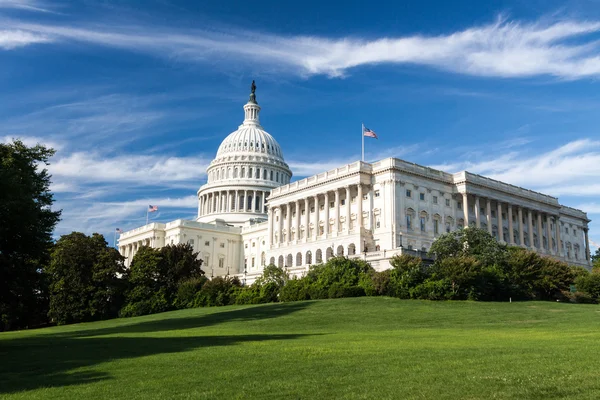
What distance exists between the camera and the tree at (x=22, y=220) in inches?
1403

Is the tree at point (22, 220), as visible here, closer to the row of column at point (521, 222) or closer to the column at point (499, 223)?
the row of column at point (521, 222)

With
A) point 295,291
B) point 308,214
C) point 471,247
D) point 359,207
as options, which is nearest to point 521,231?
point 359,207

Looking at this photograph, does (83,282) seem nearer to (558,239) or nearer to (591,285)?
(591,285)

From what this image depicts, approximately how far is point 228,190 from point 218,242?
72.7 ft

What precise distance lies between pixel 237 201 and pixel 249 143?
19.2 m

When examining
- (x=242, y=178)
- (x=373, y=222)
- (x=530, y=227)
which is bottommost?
(x=373, y=222)

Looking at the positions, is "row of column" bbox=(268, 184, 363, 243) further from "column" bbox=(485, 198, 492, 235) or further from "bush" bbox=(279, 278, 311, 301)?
"bush" bbox=(279, 278, 311, 301)

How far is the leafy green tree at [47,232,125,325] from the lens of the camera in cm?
7644

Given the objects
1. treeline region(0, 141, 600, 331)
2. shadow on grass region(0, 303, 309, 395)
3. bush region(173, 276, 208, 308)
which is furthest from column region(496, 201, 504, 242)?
shadow on grass region(0, 303, 309, 395)

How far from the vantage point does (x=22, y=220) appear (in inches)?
1426

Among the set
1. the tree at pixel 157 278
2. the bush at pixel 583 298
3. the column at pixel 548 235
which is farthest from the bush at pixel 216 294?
the column at pixel 548 235

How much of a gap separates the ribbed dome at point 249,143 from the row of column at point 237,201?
12757 mm

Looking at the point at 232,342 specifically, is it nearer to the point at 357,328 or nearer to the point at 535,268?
the point at 357,328

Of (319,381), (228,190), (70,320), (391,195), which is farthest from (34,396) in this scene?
(228,190)
